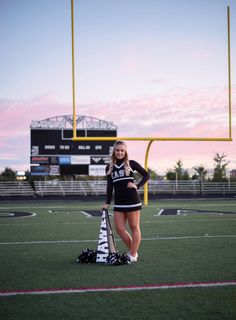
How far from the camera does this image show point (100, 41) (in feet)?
44.7

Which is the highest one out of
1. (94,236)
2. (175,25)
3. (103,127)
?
(175,25)

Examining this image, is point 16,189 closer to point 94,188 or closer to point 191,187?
point 94,188

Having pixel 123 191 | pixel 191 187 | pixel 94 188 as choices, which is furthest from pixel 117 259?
pixel 191 187

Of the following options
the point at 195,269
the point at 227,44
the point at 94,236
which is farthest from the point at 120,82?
the point at 195,269

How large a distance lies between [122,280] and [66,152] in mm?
21033

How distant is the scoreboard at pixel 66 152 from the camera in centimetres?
2492

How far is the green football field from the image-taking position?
3334mm

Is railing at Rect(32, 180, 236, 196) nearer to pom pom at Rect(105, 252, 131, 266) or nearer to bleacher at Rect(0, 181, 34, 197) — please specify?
bleacher at Rect(0, 181, 34, 197)

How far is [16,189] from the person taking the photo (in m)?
28.6

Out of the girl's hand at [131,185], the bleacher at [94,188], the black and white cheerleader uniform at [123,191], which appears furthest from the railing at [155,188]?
the girl's hand at [131,185]

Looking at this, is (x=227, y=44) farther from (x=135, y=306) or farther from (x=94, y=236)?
(x=135, y=306)

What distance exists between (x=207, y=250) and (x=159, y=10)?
9670 millimetres

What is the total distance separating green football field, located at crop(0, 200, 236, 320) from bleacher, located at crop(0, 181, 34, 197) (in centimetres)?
2045

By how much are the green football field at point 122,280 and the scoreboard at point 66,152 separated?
17.6 meters
